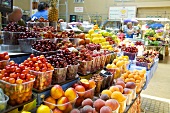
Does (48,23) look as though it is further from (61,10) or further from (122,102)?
(61,10)

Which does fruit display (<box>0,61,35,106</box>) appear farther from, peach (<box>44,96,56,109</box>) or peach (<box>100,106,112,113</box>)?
peach (<box>100,106,112,113</box>)

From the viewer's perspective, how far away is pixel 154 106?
3945 mm

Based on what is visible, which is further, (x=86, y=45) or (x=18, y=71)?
(x=86, y=45)

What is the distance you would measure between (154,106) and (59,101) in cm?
295

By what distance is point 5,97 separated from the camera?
1318 millimetres

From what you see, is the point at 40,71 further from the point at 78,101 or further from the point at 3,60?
the point at 78,101

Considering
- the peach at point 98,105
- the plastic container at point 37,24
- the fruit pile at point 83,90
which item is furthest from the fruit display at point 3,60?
the plastic container at point 37,24

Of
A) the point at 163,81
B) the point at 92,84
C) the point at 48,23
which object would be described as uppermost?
the point at 48,23

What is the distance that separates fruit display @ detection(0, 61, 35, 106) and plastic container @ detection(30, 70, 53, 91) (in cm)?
11

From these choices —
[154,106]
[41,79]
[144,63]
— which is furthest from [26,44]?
[154,106]

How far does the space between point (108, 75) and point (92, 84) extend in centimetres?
43

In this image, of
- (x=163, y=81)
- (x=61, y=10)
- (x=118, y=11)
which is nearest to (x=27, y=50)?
(x=163, y=81)

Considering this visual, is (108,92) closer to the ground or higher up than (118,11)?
closer to the ground

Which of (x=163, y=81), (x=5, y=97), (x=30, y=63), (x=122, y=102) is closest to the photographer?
(x=5, y=97)
